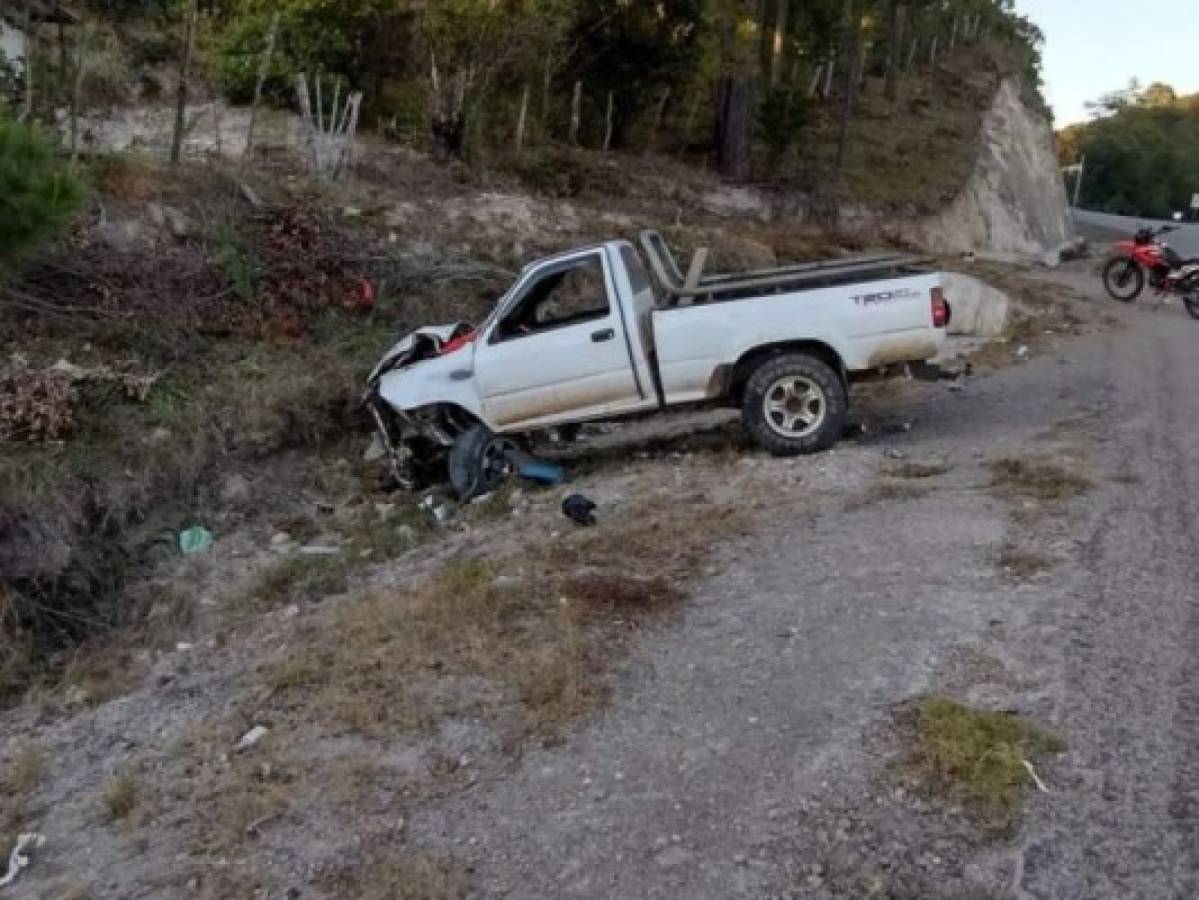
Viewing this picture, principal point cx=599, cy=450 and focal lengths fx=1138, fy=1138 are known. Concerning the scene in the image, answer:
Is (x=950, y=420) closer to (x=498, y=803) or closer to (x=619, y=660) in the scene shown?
(x=619, y=660)

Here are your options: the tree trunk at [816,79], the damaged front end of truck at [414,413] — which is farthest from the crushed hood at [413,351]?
the tree trunk at [816,79]

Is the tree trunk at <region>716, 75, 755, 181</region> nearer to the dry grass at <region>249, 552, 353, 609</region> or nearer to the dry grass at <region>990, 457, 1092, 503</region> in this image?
the dry grass at <region>990, 457, 1092, 503</region>

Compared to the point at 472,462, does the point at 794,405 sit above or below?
above

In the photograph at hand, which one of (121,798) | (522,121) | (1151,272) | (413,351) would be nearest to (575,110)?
(522,121)

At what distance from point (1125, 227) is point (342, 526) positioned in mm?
49610

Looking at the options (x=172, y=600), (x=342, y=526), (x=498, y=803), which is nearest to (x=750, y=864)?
(x=498, y=803)

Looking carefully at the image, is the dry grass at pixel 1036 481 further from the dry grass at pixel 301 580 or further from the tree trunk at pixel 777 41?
the tree trunk at pixel 777 41

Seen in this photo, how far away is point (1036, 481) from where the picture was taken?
7590mm

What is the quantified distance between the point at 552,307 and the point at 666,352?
53.6 inches

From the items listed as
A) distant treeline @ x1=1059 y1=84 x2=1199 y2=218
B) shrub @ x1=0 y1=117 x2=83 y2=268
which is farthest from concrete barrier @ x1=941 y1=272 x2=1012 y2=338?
distant treeline @ x1=1059 y1=84 x2=1199 y2=218

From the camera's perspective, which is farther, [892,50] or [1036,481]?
[892,50]

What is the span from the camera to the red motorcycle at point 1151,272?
16922 millimetres

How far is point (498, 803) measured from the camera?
441 centimetres

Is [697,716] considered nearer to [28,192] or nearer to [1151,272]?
[28,192]
